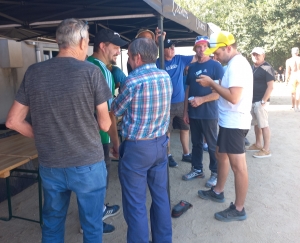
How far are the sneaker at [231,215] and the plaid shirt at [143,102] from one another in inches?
54.1

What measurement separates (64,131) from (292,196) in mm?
3018

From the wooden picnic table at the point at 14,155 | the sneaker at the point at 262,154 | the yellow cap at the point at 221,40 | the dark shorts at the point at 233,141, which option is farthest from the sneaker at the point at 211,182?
the wooden picnic table at the point at 14,155

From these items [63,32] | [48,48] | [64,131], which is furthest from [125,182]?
[48,48]

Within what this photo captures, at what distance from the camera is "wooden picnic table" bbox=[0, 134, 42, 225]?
2605 millimetres

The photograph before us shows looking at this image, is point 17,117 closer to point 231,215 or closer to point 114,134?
point 114,134

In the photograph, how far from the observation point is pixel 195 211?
11.1 ft

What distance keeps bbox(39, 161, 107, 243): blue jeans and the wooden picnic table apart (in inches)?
26.1

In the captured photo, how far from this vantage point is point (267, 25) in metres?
22.6

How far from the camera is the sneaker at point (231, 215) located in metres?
3.12

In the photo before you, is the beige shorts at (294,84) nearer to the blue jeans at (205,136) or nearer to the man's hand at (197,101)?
the blue jeans at (205,136)

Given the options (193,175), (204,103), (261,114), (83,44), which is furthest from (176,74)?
(83,44)

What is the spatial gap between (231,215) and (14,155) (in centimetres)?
226

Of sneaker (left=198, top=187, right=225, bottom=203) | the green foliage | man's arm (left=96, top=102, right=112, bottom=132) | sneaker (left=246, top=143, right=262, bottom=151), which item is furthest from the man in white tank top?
the green foliage

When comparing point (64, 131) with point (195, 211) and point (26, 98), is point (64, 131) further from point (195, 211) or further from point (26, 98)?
point (195, 211)
